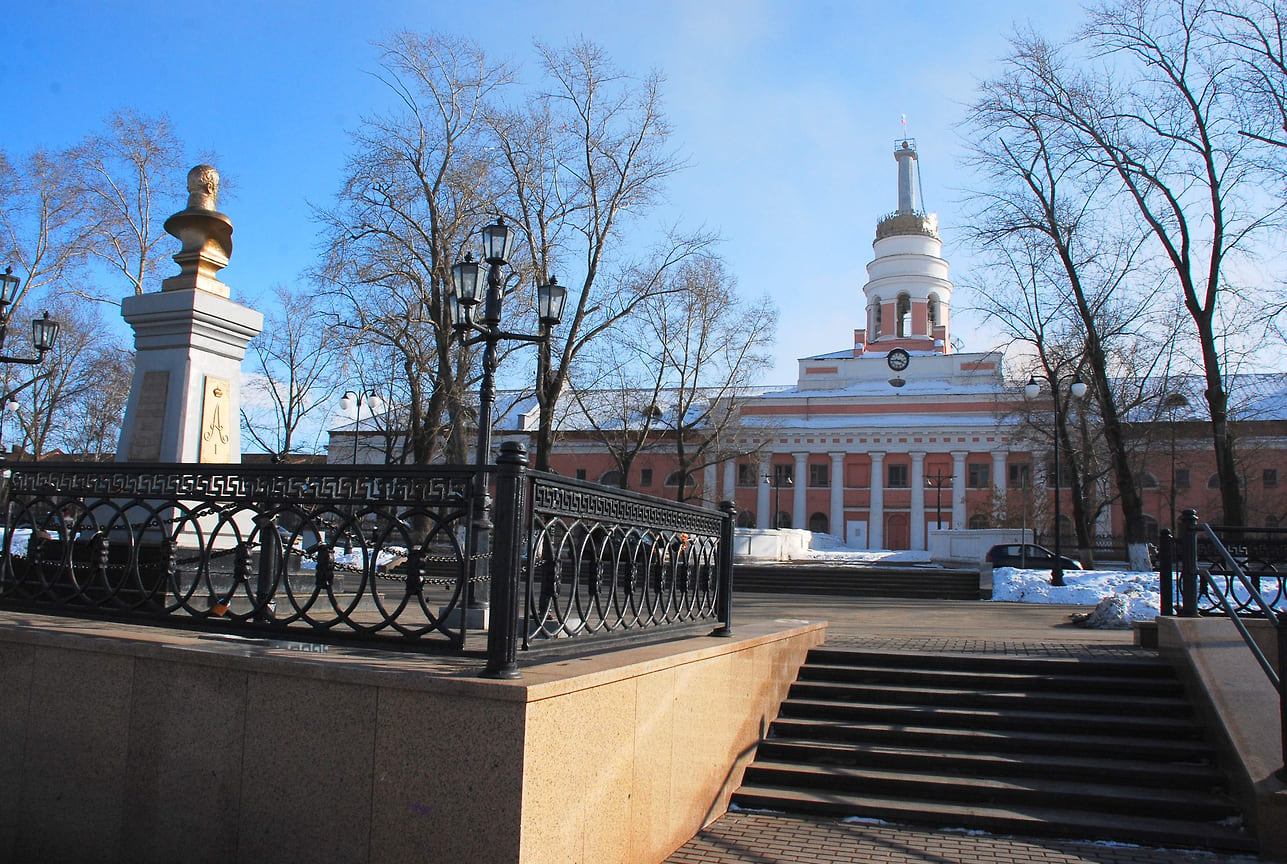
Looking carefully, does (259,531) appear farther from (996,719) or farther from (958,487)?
(958,487)

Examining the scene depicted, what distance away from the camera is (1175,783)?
5.94 m

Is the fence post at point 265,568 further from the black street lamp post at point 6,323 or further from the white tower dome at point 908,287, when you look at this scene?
the white tower dome at point 908,287

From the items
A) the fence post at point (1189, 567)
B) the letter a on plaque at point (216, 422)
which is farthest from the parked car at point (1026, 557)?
the letter a on plaque at point (216, 422)

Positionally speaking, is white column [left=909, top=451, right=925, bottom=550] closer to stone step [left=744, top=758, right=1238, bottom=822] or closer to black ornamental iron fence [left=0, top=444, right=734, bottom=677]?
stone step [left=744, top=758, right=1238, bottom=822]

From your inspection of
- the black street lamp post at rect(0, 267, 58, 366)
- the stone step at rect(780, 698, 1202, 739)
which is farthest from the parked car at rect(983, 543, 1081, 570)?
the black street lamp post at rect(0, 267, 58, 366)

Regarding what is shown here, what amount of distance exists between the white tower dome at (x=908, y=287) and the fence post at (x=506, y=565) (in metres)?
60.9

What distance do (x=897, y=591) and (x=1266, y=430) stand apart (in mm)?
35471

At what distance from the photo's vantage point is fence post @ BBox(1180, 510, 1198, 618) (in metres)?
8.25

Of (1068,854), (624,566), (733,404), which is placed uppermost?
(733,404)

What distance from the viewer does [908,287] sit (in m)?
62.9

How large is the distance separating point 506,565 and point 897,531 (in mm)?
55113

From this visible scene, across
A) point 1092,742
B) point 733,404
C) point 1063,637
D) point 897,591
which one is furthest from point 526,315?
point 1092,742

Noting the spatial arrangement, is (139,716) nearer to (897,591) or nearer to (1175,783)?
(1175,783)

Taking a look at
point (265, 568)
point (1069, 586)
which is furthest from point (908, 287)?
point (265, 568)
